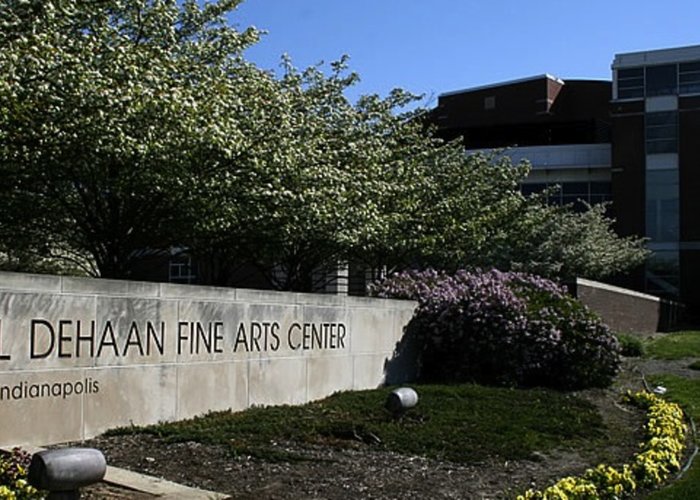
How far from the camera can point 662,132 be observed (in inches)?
1905

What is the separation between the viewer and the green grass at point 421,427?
8.80 meters

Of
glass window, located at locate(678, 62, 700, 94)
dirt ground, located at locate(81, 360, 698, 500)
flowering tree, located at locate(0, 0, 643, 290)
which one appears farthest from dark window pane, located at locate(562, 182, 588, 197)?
dirt ground, located at locate(81, 360, 698, 500)

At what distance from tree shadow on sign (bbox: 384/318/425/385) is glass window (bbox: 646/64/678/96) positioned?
37.2 meters

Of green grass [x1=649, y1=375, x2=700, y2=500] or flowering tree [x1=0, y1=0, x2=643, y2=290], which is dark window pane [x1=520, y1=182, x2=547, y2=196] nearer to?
flowering tree [x1=0, y1=0, x2=643, y2=290]

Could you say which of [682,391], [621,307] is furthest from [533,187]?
[682,391]

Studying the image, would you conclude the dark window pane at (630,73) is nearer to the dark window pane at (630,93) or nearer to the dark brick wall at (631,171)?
the dark window pane at (630,93)

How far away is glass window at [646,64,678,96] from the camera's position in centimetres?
4819

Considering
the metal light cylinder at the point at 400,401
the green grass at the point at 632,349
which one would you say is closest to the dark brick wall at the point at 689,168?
the green grass at the point at 632,349

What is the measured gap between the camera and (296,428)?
9.48 m

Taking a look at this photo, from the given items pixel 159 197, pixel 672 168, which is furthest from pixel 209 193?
pixel 672 168

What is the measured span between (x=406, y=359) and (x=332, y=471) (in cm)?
761

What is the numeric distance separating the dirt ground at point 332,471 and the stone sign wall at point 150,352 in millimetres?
541

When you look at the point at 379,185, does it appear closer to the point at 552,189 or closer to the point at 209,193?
the point at 209,193

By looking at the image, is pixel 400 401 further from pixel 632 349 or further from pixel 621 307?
pixel 621 307
